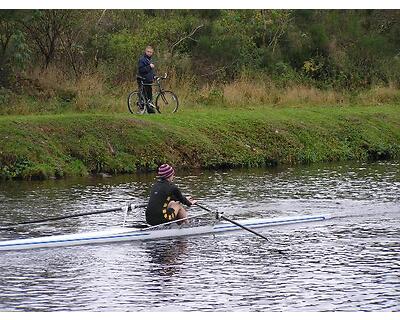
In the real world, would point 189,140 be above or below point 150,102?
below

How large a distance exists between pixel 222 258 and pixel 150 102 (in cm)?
1638

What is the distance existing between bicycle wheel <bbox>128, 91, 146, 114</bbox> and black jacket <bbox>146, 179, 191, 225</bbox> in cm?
1375

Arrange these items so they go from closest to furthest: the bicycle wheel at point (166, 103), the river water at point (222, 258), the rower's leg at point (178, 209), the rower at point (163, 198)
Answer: the river water at point (222, 258), the rower at point (163, 198), the rower's leg at point (178, 209), the bicycle wheel at point (166, 103)

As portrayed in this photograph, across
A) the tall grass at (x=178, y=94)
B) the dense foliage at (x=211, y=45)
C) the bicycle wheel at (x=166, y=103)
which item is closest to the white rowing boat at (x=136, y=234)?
the bicycle wheel at (x=166, y=103)

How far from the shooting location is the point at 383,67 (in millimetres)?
47062

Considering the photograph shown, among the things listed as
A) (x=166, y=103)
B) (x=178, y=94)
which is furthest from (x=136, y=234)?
(x=178, y=94)

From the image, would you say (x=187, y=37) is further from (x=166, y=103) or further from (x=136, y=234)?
(x=136, y=234)

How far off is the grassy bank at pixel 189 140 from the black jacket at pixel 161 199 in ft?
30.0

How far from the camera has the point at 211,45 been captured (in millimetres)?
44906

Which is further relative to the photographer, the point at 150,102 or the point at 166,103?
the point at 166,103

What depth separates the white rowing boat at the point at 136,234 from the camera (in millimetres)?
19500

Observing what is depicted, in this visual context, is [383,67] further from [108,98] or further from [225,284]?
[225,284]

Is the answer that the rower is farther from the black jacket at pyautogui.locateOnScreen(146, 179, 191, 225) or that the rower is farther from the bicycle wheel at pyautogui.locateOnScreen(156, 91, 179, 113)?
the bicycle wheel at pyautogui.locateOnScreen(156, 91, 179, 113)

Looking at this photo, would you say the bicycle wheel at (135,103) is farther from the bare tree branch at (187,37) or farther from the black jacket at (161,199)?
the black jacket at (161,199)
